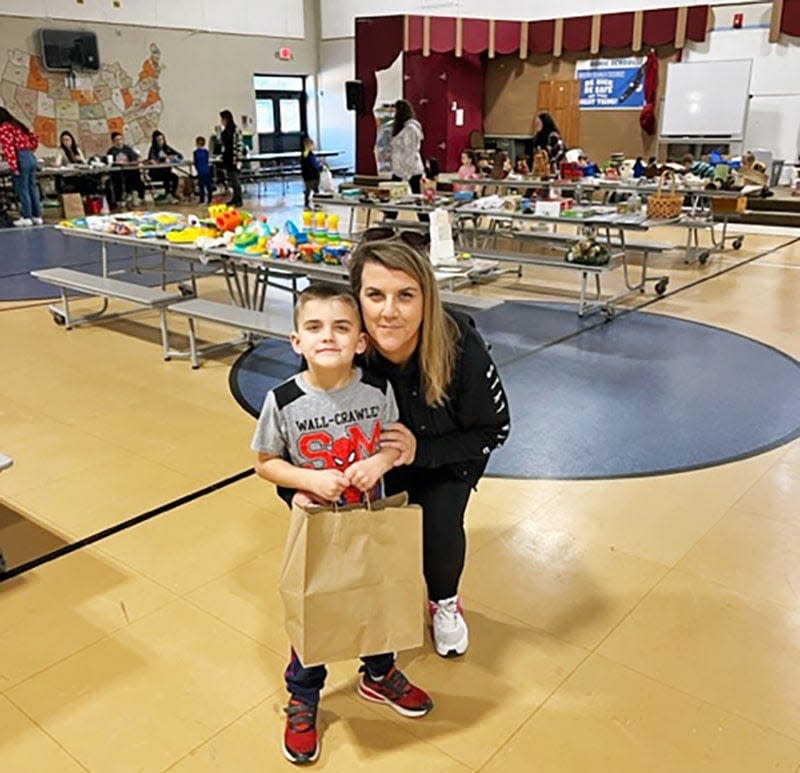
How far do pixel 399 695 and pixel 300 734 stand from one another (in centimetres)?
27

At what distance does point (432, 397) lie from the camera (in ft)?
6.12

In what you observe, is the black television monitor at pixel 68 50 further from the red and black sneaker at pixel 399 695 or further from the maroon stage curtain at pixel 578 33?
the red and black sneaker at pixel 399 695

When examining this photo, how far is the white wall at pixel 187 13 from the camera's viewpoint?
13.0 metres

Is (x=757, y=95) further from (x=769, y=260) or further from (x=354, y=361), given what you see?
(x=354, y=361)

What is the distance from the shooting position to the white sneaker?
2.16 metres

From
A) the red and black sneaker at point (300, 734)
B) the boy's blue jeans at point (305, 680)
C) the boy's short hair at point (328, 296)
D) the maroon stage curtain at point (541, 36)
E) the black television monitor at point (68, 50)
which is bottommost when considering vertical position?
the red and black sneaker at point (300, 734)

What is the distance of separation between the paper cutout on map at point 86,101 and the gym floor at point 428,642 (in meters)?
11.3

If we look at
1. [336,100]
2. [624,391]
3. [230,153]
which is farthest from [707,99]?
[624,391]

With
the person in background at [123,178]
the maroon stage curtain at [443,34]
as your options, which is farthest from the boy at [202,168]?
the maroon stage curtain at [443,34]

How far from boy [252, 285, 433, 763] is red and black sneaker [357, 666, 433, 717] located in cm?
19

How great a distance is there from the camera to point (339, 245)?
479 cm

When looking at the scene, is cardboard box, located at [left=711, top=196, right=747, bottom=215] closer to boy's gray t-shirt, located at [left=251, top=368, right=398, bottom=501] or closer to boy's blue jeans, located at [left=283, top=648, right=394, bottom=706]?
boy's gray t-shirt, located at [left=251, top=368, right=398, bottom=501]

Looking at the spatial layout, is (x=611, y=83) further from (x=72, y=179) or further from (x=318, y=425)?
(x=318, y=425)

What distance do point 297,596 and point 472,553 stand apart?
1.19 metres
